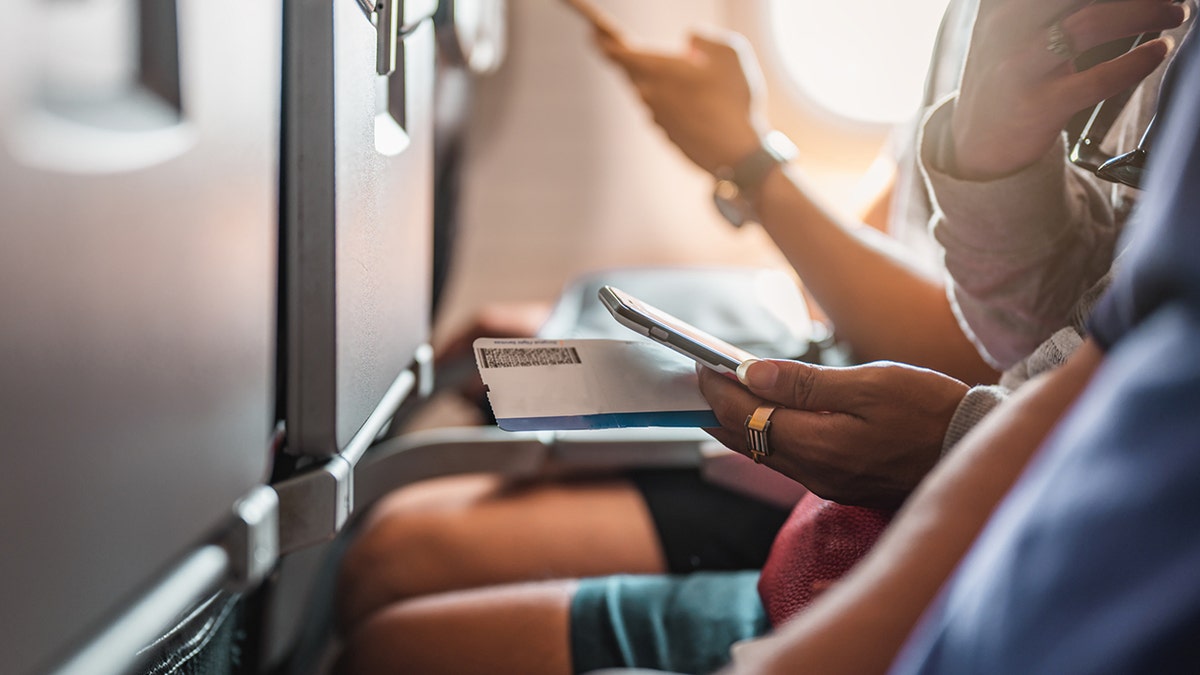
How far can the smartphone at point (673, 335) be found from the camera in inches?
17.7

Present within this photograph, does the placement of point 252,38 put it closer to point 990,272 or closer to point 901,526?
point 901,526

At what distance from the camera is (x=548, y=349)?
46 cm

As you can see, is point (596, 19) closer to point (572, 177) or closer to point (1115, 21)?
point (1115, 21)

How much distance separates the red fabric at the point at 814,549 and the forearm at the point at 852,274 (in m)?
0.32

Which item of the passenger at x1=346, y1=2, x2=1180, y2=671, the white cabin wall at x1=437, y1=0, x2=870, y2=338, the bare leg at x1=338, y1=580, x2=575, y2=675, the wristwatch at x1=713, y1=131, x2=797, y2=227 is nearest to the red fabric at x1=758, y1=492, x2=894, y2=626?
the passenger at x1=346, y1=2, x2=1180, y2=671

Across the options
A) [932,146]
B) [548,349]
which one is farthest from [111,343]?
[932,146]

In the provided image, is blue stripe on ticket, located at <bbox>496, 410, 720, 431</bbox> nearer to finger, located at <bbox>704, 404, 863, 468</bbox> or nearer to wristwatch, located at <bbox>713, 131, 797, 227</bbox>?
finger, located at <bbox>704, 404, 863, 468</bbox>

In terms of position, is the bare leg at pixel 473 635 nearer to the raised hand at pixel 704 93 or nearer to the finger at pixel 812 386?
the finger at pixel 812 386

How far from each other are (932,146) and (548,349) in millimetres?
306

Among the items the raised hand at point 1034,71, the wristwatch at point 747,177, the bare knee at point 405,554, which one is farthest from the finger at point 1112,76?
the bare knee at point 405,554

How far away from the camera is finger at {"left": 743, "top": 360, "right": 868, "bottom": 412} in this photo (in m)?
0.45

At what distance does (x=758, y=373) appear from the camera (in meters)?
0.45

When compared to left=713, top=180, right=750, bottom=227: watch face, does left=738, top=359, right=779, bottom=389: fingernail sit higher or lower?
higher

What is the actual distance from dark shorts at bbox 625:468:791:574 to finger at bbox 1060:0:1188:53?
16.2 inches
